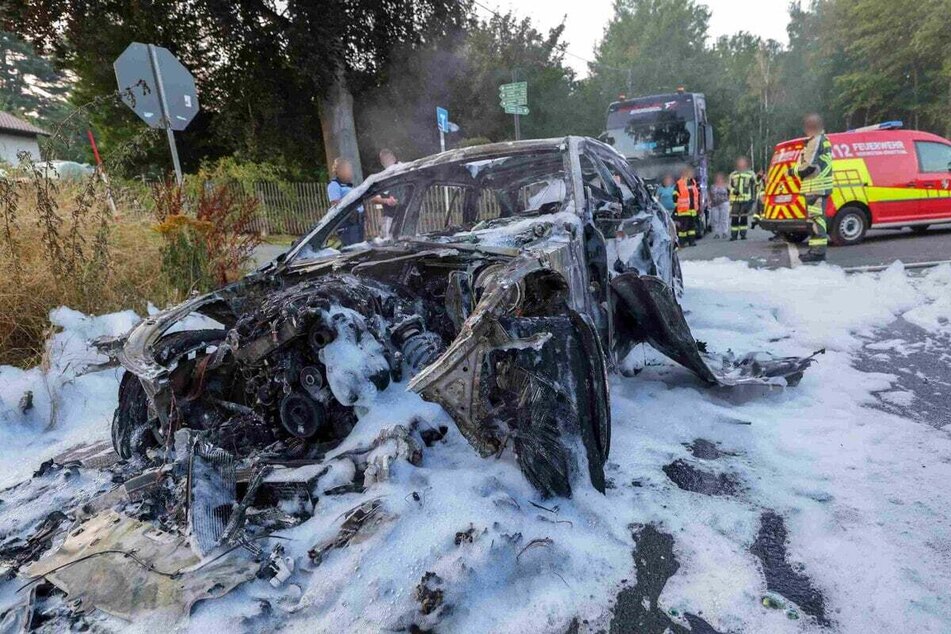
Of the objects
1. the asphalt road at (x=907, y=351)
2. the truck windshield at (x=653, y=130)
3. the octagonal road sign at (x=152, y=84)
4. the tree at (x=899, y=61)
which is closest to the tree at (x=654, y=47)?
the tree at (x=899, y=61)

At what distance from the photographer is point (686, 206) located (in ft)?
34.0

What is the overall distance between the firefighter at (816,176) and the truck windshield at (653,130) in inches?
215

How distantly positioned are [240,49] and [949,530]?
14085 millimetres

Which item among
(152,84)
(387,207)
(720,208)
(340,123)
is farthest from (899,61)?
(152,84)

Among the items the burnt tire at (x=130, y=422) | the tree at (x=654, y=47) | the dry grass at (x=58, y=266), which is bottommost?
the burnt tire at (x=130, y=422)

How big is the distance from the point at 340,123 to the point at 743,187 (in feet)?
29.7

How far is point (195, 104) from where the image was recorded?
5.34 metres

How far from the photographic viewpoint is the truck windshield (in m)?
12.2

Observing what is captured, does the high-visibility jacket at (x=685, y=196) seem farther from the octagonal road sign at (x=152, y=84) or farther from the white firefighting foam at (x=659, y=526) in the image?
the octagonal road sign at (x=152, y=84)

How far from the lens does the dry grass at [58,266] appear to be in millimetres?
4340

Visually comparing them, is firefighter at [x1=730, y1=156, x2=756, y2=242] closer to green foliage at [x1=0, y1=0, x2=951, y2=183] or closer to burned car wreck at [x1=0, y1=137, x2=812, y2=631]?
green foliage at [x1=0, y1=0, x2=951, y2=183]

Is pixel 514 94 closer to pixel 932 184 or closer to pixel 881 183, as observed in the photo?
pixel 881 183

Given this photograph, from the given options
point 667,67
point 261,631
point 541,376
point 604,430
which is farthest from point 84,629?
point 667,67

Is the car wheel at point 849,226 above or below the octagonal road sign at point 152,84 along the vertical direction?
below
